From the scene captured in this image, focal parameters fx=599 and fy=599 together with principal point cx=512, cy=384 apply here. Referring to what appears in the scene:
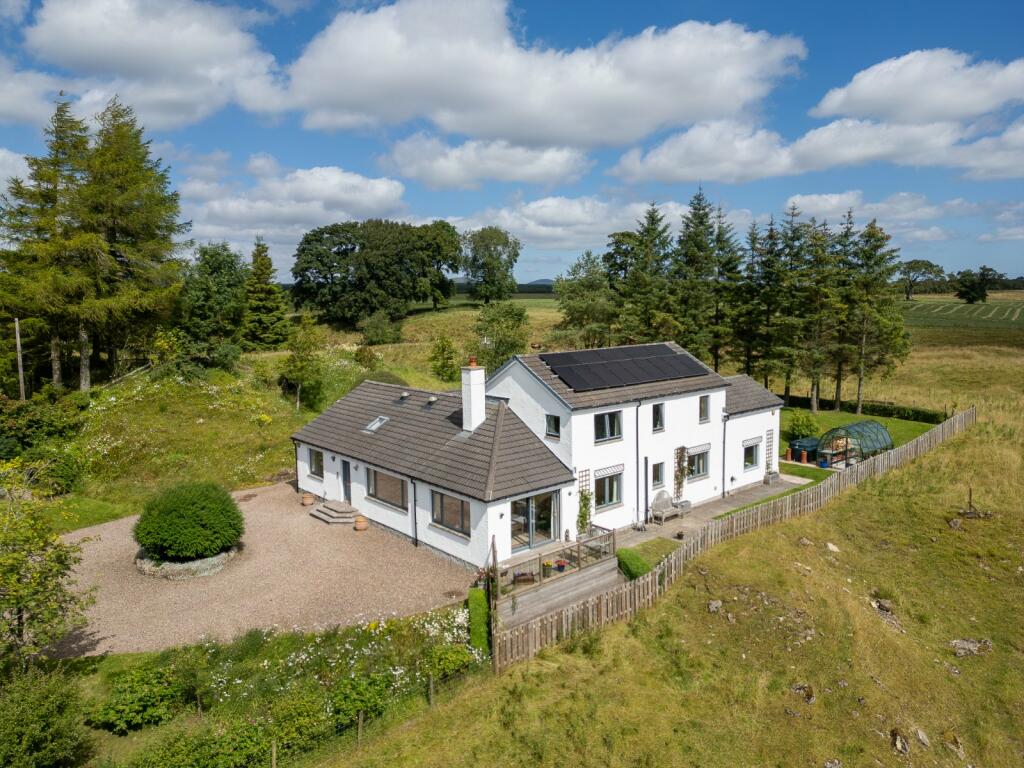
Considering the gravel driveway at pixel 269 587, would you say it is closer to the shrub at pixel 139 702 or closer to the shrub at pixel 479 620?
the shrub at pixel 479 620

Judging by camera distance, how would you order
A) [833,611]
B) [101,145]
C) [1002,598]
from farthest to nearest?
[101,145] < [1002,598] < [833,611]

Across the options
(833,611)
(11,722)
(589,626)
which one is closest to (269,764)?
(11,722)

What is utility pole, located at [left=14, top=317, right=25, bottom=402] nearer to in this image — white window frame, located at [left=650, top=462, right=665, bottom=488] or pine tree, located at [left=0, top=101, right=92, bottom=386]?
pine tree, located at [left=0, top=101, right=92, bottom=386]

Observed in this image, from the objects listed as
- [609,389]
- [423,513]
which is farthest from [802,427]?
[423,513]

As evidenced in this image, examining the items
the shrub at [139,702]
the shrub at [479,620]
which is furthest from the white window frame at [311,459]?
the shrub at [139,702]

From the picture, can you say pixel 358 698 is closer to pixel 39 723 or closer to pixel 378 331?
pixel 39 723

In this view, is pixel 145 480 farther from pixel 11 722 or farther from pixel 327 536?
pixel 11 722

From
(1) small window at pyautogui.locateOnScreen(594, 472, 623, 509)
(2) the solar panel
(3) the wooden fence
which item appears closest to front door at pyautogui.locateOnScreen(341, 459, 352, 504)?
(2) the solar panel
